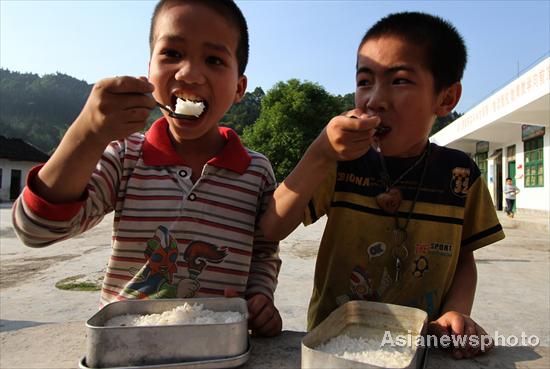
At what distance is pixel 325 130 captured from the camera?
93 cm

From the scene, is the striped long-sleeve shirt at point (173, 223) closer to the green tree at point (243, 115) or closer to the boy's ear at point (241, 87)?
the boy's ear at point (241, 87)

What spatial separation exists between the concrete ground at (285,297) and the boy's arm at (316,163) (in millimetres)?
272

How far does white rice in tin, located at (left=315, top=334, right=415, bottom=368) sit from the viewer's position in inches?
25.7

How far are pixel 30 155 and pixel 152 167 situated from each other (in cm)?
2585

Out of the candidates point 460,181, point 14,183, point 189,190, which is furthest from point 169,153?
point 14,183

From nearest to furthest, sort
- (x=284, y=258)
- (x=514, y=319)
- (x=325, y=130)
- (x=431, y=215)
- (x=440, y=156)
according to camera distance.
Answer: (x=325, y=130) → (x=431, y=215) → (x=440, y=156) → (x=514, y=319) → (x=284, y=258)

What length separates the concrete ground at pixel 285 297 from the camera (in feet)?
2.92

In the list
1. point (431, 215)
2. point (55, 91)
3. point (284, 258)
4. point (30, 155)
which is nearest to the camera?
point (431, 215)

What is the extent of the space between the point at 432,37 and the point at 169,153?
831mm

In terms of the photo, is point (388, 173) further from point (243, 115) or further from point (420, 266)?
point (243, 115)

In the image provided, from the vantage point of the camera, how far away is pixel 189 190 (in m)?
1.13

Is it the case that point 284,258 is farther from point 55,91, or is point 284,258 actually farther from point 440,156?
point 55,91

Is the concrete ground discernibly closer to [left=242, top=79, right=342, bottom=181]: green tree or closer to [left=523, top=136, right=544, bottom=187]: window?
[left=523, top=136, right=544, bottom=187]: window

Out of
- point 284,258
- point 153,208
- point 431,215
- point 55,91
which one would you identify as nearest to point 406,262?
point 431,215
